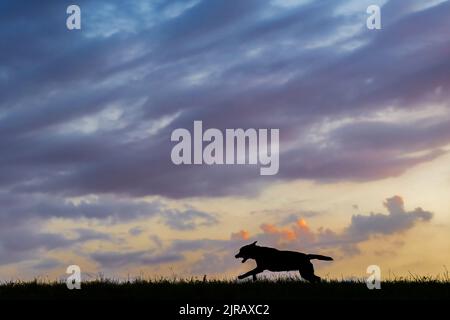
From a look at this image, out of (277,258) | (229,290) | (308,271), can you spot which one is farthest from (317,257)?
(229,290)

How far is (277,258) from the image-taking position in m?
23.1

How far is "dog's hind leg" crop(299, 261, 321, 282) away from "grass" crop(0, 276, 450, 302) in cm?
142

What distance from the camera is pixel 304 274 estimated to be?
22359mm

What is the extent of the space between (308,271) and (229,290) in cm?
501

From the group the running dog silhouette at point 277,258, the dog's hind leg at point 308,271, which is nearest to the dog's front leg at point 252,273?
the running dog silhouette at point 277,258

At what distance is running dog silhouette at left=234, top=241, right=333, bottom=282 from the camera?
22719 millimetres

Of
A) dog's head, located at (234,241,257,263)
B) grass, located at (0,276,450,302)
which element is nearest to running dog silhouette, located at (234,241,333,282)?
dog's head, located at (234,241,257,263)

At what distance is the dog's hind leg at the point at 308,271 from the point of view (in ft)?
72.3

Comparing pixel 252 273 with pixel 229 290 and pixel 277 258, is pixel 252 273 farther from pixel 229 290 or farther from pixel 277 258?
pixel 229 290

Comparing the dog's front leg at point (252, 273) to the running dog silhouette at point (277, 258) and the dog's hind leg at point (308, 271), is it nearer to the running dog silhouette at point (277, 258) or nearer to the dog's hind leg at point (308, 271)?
the running dog silhouette at point (277, 258)
